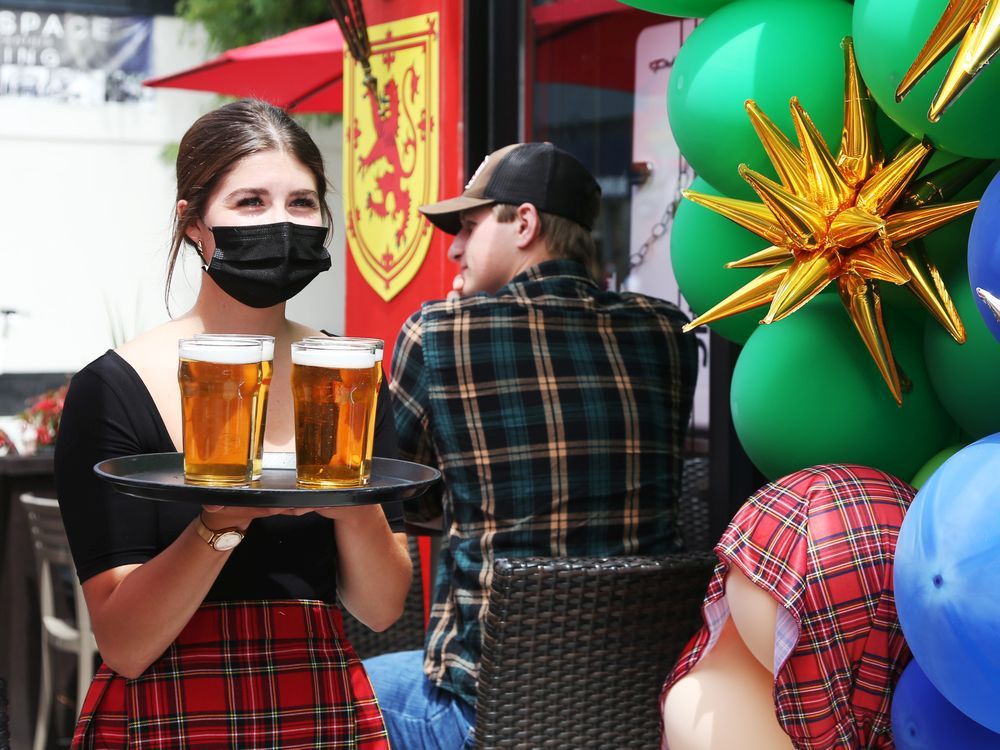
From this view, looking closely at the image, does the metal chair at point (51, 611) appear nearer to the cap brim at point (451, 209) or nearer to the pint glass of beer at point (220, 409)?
the cap brim at point (451, 209)

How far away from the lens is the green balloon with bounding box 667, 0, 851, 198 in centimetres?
167

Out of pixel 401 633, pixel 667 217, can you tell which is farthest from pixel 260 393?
pixel 667 217

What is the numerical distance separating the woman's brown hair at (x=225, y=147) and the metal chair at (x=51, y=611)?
7.06ft

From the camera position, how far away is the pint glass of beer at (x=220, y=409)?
1.30m

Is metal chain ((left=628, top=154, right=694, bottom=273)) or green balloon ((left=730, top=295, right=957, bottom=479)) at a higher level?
metal chain ((left=628, top=154, right=694, bottom=273))

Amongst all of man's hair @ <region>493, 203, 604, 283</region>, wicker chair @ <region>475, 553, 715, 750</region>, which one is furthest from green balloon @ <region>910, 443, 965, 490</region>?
man's hair @ <region>493, 203, 604, 283</region>

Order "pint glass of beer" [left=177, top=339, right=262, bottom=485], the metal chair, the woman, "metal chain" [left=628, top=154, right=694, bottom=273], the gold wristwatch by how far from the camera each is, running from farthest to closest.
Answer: the metal chair, "metal chain" [left=628, top=154, right=694, bottom=273], the woman, the gold wristwatch, "pint glass of beer" [left=177, top=339, right=262, bottom=485]

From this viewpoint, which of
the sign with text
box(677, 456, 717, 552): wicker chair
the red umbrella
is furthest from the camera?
the sign with text

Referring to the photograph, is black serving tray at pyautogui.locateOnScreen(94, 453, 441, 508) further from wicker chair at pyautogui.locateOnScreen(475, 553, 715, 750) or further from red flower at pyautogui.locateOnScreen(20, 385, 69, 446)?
red flower at pyautogui.locateOnScreen(20, 385, 69, 446)

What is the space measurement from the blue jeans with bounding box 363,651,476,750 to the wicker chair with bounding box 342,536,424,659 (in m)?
0.54

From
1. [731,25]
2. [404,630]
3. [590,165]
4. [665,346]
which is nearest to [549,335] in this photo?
[665,346]

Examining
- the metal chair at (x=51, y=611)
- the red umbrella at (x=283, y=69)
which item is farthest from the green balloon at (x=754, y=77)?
the red umbrella at (x=283, y=69)

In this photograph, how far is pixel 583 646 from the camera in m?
2.15

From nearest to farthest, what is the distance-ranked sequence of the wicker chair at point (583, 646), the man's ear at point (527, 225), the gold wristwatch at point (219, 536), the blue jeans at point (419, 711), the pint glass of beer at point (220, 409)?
the pint glass of beer at point (220, 409), the gold wristwatch at point (219, 536), the wicker chair at point (583, 646), the blue jeans at point (419, 711), the man's ear at point (527, 225)
